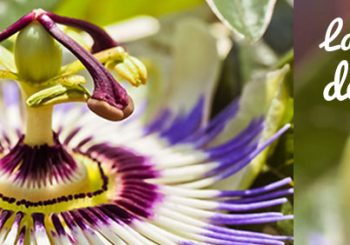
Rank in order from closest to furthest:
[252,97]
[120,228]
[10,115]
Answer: [120,228], [252,97], [10,115]

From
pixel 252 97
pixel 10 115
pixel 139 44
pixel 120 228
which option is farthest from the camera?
pixel 139 44

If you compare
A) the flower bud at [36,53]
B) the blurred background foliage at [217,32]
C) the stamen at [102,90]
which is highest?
the blurred background foliage at [217,32]

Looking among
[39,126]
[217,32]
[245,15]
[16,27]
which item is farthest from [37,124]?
[217,32]

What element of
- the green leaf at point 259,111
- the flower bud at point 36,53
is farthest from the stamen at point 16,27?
the green leaf at point 259,111

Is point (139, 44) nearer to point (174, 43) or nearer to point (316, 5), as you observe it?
point (174, 43)

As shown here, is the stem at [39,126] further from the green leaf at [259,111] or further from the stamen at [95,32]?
the green leaf at [259,111]

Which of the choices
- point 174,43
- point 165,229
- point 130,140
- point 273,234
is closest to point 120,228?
point 165,229
